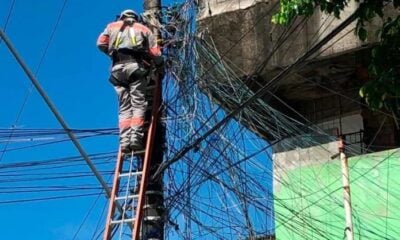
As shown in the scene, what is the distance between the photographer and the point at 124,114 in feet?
31.8

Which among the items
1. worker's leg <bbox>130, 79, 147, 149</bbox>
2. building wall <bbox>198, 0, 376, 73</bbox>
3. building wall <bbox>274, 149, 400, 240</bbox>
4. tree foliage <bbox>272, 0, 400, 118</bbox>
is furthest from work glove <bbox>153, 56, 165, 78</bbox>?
tree foliage <bbox>272, 0, 400, 118</bbox>

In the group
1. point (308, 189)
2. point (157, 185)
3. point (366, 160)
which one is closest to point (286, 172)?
point (308, 189)

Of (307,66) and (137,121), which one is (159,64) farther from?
(307,66)

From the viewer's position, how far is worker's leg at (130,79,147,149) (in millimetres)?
9445

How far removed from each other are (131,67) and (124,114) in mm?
560

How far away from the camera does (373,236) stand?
12812 millimetres

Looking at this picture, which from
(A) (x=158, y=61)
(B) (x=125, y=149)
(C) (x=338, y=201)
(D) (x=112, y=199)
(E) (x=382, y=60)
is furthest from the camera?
(C) (x=338, y=201)

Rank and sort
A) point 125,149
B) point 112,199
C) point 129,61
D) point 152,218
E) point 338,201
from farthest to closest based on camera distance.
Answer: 1. point 338,201
2. point 129,61
3. point 125,149
4. point 152,218
5. point 112,199

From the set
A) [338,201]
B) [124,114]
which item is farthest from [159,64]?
[338,201]

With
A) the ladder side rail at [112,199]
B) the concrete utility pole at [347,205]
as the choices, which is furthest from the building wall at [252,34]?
the ladder side rail at [112,199]

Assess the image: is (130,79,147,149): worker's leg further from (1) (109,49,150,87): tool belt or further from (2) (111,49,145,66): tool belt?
(2) (111,49,145,66): tool belt

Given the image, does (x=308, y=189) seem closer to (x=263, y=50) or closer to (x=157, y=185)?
(x=263, y=50)

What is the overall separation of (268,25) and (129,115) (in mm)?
4518

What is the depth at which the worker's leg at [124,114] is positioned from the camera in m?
9.47
